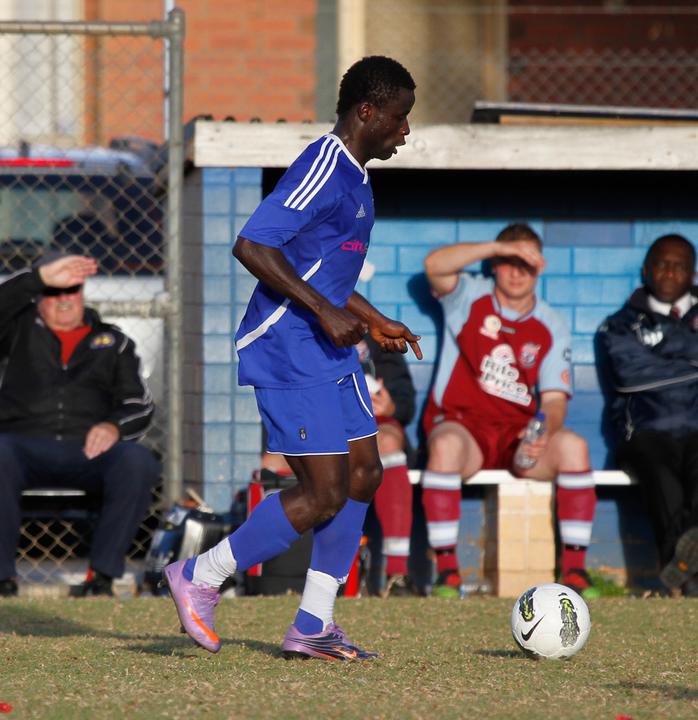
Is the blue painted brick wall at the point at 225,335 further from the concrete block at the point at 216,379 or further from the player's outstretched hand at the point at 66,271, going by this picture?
the player's outstretched hand at the point at 66,271

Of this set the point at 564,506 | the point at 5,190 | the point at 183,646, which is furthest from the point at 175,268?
the point at 183,646

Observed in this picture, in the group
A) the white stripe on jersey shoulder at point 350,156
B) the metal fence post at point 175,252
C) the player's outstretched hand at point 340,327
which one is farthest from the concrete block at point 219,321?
the player's outstretched hand at point 340,327

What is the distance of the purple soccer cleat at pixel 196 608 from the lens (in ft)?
16.5

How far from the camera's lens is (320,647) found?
5199mm

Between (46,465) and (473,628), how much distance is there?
2.58m

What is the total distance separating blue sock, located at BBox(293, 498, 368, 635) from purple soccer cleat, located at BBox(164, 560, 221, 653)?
0.33m

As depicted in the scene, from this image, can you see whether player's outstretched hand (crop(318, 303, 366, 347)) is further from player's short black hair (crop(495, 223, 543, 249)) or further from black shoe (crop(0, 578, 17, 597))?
player's short black hair (crop(495, 223, 543, 249))

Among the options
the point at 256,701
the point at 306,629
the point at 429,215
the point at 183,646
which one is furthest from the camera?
the point at 429,215

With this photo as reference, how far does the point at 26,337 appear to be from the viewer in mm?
8203

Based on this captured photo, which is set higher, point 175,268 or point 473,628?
point 175,268

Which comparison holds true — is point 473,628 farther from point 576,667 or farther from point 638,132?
point 638,132

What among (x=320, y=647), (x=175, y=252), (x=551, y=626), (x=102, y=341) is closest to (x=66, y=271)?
(x=102, y=341)

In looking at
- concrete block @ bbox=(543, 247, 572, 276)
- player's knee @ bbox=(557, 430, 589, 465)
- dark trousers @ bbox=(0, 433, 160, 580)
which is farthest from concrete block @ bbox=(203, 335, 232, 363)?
concrete block @ bbox=(543, 247, 572, 276)

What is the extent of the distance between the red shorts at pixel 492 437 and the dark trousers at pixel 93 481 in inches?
68.7
